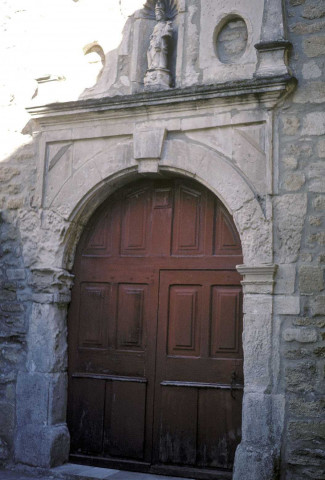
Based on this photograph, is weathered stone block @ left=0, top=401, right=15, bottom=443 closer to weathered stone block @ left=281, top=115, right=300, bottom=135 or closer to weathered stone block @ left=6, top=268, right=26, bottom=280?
weathered stone block @ left=6, top=268, right=26, bottom=280

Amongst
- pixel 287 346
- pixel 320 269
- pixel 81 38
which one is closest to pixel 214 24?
pixel 81 38

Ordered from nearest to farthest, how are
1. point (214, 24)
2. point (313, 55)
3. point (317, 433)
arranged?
1. point (317, 433)
2. point (313, 55)
3. point (214, 24)

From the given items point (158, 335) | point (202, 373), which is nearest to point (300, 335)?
point (202, 373)

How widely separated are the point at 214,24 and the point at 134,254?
6.08 feet

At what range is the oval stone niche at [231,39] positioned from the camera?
15.3 feet

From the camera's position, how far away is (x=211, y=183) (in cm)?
447

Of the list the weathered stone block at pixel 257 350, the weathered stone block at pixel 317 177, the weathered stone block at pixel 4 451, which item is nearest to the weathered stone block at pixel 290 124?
the weathered stone block at pixel 317 177

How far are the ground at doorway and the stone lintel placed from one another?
1.51 meters

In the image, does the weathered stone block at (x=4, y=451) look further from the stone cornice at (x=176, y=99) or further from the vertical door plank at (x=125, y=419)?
the stone cornice at (x=176, y=99)

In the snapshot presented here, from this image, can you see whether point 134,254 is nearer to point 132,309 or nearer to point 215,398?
point 132,309

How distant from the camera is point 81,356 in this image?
16.4ft

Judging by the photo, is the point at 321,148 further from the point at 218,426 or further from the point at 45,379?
the point at 45,379

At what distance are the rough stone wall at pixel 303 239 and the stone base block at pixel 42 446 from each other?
1763 millimetres

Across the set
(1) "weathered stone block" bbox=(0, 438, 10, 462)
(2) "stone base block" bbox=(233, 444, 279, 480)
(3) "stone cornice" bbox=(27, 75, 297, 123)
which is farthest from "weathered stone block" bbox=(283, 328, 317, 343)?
(1) "weathered stone block" bbox=(0, 438, 10, 462)
